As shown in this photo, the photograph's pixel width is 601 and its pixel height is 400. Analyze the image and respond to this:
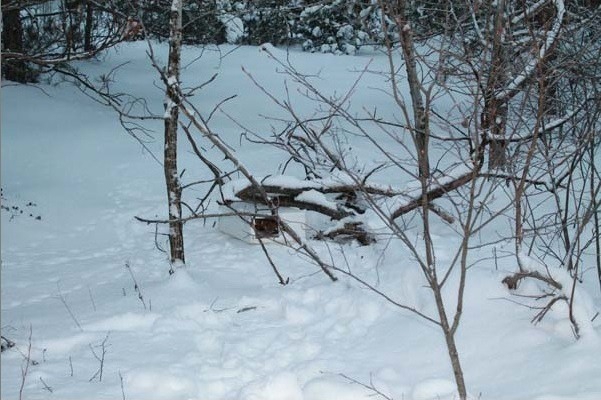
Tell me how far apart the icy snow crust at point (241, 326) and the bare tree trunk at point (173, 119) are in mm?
458

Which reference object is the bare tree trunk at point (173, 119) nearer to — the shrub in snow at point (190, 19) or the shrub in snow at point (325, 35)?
the shrub in snow at point (190, 19)

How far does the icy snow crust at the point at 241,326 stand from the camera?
12.6 ft

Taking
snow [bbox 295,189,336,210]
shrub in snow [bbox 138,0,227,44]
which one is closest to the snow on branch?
snow [bbox 295,189,336,210]

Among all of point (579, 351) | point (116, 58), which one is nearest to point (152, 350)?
point (579, 351)

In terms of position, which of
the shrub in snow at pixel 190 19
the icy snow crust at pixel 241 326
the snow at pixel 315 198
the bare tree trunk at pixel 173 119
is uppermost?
the shrub in snow at pixel 190 19

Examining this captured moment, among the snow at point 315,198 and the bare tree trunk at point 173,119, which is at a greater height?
the bare tree trunk at point 173,119

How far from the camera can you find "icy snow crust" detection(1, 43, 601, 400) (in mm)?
3846

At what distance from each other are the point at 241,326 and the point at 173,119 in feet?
5.99

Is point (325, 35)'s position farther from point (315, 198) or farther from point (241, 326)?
point (241, 326)

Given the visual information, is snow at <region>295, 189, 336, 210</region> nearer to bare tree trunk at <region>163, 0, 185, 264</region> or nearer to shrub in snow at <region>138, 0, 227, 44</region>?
bare tree trunk at <region>163, 0, 185, 264</region>

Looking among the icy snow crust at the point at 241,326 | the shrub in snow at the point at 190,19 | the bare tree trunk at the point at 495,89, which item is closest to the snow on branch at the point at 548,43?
the bare tree trunk at the point at 495,89

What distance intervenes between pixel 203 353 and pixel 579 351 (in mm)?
2026

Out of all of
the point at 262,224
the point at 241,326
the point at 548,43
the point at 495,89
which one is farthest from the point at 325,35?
the point at 241,326

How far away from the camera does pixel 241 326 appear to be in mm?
4875
